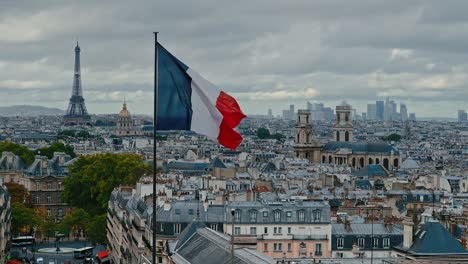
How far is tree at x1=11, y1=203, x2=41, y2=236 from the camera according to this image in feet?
296

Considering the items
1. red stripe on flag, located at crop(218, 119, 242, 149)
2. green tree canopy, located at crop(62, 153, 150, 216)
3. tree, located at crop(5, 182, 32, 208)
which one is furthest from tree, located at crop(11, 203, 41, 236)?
red stripe on flag, located at crop(218, 119, 242, 149)

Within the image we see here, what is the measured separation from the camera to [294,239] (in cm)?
5734

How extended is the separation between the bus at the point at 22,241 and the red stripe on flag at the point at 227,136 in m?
67.7

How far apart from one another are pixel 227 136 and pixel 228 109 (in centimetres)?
52

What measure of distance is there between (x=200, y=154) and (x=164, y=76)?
144854mm

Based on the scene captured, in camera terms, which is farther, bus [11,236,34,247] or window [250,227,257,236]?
Result: bus [11,236,34,247]

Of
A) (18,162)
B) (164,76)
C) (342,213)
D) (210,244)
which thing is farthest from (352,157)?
(164,76)

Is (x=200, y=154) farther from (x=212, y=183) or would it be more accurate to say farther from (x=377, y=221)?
(x=377, y=221)

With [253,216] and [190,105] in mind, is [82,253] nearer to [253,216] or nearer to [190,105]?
[253,216]

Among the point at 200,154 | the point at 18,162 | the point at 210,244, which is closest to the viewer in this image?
the point at 210,244

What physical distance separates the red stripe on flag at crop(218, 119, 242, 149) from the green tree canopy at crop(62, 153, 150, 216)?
7486 cm

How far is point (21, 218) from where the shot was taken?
90688mm

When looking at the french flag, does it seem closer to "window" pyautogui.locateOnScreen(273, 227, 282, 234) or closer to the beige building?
"window" pyautogui.locateOnScreen(273, 227, 282, 234)

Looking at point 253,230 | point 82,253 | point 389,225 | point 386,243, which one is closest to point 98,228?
point 82,253
